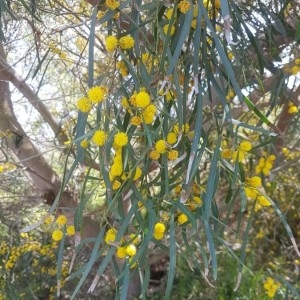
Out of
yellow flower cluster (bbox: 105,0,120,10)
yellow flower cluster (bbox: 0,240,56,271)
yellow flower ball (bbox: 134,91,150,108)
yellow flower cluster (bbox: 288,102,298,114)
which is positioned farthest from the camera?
yellow flower cluster (bbox: 0,240,56,271)

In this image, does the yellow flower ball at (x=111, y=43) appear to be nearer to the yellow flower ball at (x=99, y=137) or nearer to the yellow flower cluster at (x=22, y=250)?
the yellow flower ball at (x=99, y=137)

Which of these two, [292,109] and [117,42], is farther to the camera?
[292,109]

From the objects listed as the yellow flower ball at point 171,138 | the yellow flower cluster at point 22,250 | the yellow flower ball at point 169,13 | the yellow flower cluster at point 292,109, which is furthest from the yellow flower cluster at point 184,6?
the yellow flower cluster at point 22,250

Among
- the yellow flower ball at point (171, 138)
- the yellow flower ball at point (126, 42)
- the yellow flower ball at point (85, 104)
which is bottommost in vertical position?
the yellow flower ball at point (171, 138)

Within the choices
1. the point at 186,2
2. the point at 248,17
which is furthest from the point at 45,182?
the point at 186,2

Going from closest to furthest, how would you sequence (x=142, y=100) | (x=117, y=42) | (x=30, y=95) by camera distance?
(x=142, y=100)
(x=117, y=42)
(x=30, y=95)

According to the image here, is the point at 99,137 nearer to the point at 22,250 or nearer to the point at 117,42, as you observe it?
the point at 117,42

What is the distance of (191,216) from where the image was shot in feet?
2.99

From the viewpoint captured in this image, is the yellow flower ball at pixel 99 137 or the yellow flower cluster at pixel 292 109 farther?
the yellow flower cluster at pixel 292 109

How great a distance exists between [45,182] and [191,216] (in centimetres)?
168

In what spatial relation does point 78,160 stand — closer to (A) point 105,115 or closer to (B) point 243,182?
(A) point 105,115

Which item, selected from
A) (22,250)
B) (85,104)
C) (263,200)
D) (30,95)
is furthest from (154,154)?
(22,250)

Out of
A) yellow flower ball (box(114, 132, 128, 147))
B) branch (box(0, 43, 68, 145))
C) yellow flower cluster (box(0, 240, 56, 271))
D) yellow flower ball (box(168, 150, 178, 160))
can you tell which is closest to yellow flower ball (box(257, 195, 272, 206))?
yellow flower ball (box(168, 150, 178, 160))

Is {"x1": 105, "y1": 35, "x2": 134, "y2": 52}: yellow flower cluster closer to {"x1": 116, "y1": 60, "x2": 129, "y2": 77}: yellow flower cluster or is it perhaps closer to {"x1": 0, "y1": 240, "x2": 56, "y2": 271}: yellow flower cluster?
{"x1": 116, "y1": 60, "x2": 129, "y2": 77}: yellow flower cluster
